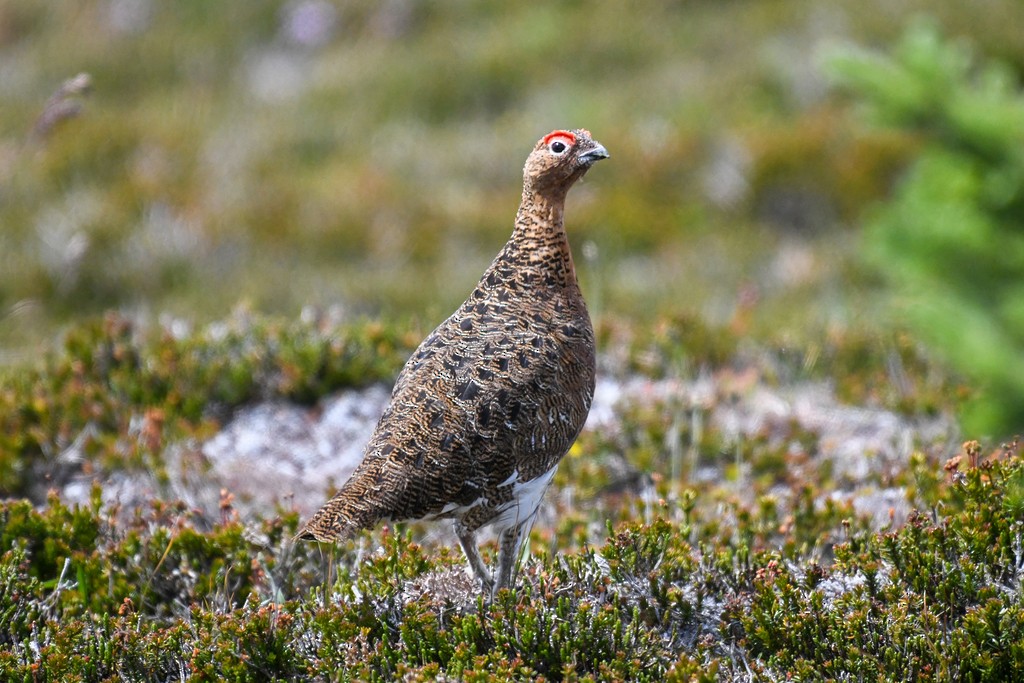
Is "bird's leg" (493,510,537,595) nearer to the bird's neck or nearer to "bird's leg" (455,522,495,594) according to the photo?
"bird's leg" (455,522,495,594)

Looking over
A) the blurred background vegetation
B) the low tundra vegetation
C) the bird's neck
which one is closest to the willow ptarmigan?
the bird's neck

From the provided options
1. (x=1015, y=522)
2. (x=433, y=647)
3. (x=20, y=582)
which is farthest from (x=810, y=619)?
(x=20, y=582)

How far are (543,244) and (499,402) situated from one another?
0.62 meters

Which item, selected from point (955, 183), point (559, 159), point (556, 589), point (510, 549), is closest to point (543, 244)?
point (559, 159)

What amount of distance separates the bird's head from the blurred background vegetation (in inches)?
92.8

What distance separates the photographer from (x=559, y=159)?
12.3 ft

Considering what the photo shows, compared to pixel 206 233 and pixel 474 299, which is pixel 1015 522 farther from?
pixel 206 233

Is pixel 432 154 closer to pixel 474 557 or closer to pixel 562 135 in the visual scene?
pixel 562 135

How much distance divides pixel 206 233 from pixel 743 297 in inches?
231

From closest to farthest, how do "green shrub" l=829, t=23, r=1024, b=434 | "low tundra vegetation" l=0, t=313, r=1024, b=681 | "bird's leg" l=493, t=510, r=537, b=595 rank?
"low tundra vegetation" l=0, t=313, r=1024, b=681 → "bird's leg" l=493, t=510, r=537, b=595 → "green shrub" l=829, t=23, r=1024, b=434

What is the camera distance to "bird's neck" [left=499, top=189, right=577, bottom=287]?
3777 mm

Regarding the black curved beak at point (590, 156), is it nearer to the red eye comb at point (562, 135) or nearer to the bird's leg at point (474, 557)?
the red eye comb at point (562, 135)

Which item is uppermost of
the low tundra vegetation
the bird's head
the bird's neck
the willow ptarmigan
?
the bird's head

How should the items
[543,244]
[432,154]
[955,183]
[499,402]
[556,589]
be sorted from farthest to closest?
[432,154], [955,183], [543,244], [556,589], [499,402]
